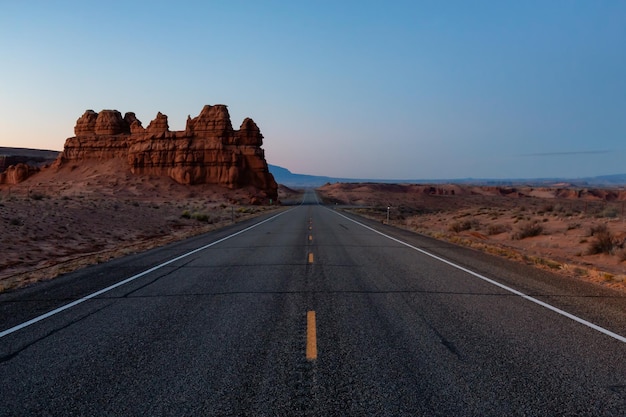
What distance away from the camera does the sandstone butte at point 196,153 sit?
84688mm

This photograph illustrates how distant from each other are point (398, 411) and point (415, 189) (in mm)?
145425

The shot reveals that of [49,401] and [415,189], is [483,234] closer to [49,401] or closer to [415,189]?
[49,401]

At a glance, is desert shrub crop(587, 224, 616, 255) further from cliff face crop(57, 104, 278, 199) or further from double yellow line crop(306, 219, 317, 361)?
cliff face crop(57, 104, 278, 199)

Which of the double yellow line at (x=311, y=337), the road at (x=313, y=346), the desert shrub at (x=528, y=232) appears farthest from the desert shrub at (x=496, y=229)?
the double yellow line at (x=311, y=337)

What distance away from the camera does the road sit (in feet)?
13.1

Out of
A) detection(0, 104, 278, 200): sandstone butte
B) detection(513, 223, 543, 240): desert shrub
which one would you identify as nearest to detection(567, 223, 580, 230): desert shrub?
detection(513, 223, 543, 240): desert shrub

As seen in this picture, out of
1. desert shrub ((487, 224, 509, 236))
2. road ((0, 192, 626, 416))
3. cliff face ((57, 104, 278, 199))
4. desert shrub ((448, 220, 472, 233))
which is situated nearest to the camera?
road ((0, 192, 626, 416))

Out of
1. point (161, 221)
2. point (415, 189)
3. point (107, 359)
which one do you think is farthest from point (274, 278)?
point (415, 189)

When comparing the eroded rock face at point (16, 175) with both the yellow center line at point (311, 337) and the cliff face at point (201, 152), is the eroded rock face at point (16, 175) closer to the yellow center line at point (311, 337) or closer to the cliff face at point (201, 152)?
the cliff face at point (201, 152)

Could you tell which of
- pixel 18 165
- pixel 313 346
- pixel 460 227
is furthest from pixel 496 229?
pixel 18 165

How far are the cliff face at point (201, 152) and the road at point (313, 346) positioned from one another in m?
75.9

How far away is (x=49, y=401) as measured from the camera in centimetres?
402

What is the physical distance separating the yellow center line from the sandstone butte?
77.8 metres

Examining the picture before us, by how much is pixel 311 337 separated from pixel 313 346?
1.12 feet
